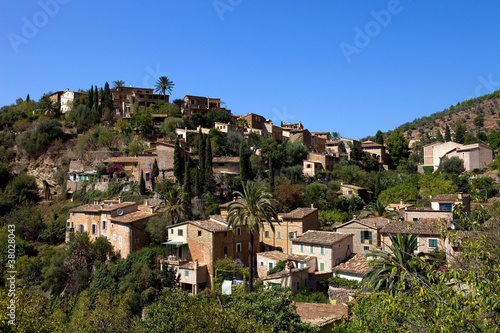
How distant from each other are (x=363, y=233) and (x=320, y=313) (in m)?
15.1

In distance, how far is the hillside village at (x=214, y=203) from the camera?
94.4ft

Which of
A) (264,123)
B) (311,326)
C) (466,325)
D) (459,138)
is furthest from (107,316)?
(459,138)

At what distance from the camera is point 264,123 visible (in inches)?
3091

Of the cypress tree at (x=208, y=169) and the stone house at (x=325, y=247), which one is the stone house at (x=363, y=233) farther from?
the cypress tree at (x=208, y=169)

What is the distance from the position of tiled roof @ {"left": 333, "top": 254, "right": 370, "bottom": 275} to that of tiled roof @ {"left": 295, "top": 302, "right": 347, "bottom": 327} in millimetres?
6929

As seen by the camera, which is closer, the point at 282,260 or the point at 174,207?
the point at 282,260

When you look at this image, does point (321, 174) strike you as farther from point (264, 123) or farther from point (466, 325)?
point (466, 325)

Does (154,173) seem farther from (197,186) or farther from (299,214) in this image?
(299,214)

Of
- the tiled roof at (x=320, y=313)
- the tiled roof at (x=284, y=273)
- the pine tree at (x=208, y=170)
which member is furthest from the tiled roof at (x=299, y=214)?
the tiled roof at (x=320, y=313)

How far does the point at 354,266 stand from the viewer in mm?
31672

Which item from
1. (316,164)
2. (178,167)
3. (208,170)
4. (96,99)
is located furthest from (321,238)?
(96,99)

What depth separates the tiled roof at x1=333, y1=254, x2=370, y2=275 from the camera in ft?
99.9

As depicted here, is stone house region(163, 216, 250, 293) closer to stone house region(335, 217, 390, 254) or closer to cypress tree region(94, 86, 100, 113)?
stone house region(335, 217, 390, 254)

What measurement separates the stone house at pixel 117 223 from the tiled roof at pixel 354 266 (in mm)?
18334
